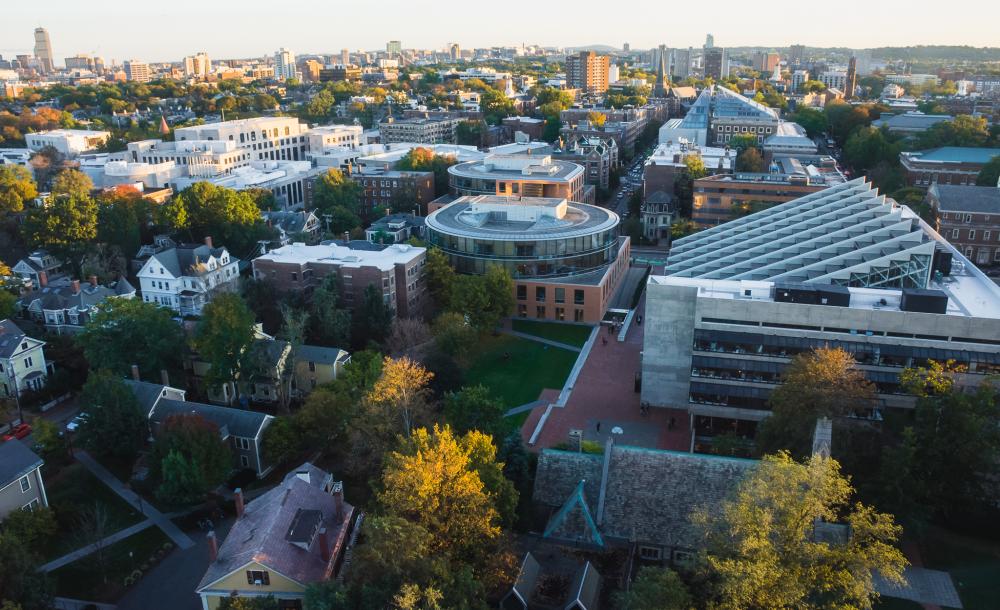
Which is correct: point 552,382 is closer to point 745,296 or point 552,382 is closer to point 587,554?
point 745,296

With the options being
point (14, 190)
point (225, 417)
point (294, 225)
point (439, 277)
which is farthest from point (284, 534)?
point (14, 190)

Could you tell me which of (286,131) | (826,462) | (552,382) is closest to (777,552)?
(826,462)

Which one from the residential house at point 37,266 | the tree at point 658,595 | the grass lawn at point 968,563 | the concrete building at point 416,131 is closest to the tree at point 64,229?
the residential house at point 37,266

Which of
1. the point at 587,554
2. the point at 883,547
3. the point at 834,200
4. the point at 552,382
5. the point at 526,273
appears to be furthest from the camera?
the point at 526,273

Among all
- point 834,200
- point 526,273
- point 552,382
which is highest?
point 834,200

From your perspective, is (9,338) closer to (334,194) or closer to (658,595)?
(334,194)

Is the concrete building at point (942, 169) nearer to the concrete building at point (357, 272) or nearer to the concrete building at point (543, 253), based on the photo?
the concrete building at point (543, 253)
